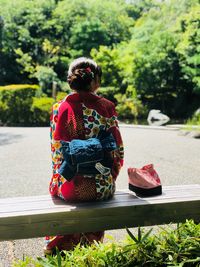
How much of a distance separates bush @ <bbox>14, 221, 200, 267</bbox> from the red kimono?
23.3 inches

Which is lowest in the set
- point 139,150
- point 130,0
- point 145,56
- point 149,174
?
point 139,150

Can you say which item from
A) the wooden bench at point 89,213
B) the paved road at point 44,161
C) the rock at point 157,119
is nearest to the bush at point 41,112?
the paved road at point 44,161

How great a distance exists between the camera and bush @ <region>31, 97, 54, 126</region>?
1570cm

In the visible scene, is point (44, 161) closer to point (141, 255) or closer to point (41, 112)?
point (141, 255)

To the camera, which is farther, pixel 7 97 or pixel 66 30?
Result: pixel 66 30

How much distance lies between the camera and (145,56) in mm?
17906

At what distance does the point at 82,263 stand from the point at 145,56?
1678 cm

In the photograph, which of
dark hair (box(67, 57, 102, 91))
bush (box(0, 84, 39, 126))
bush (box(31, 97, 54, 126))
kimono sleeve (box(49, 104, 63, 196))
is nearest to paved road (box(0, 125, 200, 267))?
kimono sleeve (box(49, 104, 63, 196))

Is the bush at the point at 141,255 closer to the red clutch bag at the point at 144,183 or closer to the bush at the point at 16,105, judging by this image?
the red clutch bag at the point at 144,183

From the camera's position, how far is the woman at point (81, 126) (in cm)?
251

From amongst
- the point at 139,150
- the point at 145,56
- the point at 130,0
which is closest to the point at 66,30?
the point at 145,56

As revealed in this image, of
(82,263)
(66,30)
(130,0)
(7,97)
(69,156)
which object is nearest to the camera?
(82,263)

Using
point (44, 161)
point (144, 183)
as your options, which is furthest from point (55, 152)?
point (44, 161)

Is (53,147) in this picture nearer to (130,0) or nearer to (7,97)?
(7,97)
